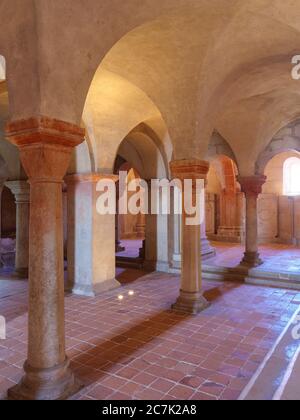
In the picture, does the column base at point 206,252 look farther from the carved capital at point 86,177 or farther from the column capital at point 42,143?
the column capital at point 42,143

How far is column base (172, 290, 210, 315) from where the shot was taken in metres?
5.92

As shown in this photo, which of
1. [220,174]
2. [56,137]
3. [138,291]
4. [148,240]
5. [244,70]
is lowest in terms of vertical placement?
[138,291]

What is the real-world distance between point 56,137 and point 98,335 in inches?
127

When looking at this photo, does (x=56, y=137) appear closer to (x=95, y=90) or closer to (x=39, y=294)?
(x=39, y=294)

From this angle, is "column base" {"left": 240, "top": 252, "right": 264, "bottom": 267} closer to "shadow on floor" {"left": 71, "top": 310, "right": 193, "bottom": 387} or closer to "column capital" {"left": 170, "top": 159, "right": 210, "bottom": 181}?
"shadow on floor" {"left": 71, "top": 310, "right": 193, "bottom": 387}

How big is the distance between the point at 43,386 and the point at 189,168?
4122 mm

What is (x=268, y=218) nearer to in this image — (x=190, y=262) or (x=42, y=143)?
(x=190, y=262)

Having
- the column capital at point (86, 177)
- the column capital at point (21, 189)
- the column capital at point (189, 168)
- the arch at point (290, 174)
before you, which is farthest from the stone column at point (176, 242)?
the arch at point (290, 174)

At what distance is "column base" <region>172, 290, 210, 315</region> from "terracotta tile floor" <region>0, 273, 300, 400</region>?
0.17m

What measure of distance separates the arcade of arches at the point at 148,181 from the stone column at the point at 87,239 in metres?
0.04

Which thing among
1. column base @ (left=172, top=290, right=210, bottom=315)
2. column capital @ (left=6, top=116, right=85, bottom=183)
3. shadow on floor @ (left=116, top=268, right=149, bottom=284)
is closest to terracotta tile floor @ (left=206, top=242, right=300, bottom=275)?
shadow on floor @ (left=116, top=268, right=149, bottom=284)

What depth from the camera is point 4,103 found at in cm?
708
